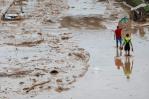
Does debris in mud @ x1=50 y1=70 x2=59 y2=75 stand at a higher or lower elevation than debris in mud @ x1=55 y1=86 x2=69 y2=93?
higher

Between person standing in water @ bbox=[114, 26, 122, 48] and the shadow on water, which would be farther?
person standing in water @ bbox=[114, 26, 122, 48]

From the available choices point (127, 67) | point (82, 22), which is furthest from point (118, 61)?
point (82, 22)

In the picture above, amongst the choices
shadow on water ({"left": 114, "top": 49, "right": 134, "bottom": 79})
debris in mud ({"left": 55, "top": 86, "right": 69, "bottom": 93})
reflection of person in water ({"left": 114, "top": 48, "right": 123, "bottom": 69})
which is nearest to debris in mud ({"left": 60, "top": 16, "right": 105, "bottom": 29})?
reflection of person in water ({"left": 114, "top": 48, "right": 123, "bottom": 69})

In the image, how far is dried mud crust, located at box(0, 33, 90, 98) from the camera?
17.3 metres

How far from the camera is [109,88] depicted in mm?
16828

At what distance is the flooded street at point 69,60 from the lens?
16703mm

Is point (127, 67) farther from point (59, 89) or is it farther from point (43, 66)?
point (59, 89)

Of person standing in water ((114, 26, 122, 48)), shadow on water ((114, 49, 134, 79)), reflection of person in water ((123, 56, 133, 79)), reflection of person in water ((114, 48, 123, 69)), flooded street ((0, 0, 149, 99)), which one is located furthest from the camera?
person standing in water ((114, 26, 122, 48))

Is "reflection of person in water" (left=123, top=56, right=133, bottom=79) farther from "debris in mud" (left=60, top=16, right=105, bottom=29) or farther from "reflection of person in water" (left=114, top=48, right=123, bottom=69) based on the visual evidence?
"debris in mud" (left=60, top=16, right=105, bottom=29)

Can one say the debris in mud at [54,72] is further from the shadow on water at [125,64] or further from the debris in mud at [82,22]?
the debris in mud at [82,22]

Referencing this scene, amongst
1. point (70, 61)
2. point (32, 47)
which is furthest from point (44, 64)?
point (32, 47)

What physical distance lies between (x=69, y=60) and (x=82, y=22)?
40.1 feet

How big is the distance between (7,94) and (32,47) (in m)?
8.18

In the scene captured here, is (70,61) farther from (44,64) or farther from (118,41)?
(118,41)
